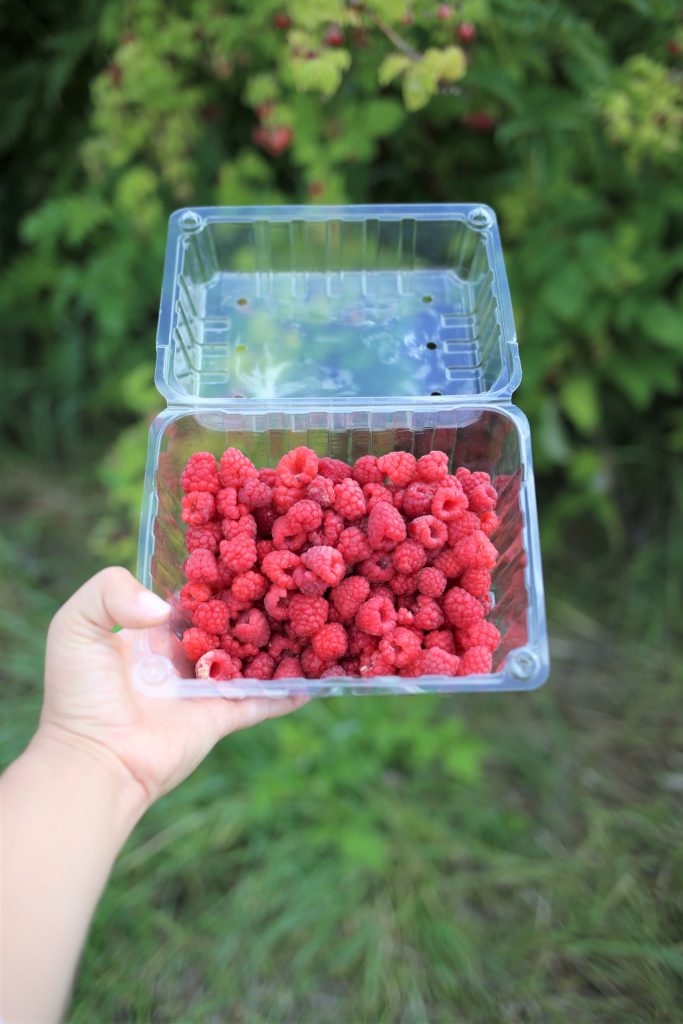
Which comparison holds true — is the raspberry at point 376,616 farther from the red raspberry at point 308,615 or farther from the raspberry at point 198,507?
the raspberry at point 198,507

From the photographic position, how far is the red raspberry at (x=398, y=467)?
4.64ft

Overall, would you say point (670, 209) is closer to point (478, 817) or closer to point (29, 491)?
point (478, 817)

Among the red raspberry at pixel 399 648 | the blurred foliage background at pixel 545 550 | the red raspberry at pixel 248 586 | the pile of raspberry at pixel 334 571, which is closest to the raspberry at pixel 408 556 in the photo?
the pile of raspberry at pixel 334 571

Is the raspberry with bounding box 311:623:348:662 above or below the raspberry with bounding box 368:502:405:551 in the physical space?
below

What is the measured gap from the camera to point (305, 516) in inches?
52.5

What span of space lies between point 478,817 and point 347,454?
42.2 inches

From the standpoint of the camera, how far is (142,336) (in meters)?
2.38

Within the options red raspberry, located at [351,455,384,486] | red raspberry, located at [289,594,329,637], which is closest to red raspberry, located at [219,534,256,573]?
red raspberry, located at [289,594,329,637]

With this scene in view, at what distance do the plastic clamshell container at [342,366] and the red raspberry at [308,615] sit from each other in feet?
0.36

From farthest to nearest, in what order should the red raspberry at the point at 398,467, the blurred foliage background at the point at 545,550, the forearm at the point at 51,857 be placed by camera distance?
1. the blurred foliage background at the point at 545,550
2. the red raspberry at the point at 398,467
3. the forearm at the point at 51,857

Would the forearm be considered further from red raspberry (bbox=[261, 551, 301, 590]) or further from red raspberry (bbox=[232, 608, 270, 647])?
red raspberry (bbox=[261, 551, 301, 590])

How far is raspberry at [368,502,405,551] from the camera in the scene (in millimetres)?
1330

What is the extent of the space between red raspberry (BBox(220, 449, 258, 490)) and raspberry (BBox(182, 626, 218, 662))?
0.27 metres

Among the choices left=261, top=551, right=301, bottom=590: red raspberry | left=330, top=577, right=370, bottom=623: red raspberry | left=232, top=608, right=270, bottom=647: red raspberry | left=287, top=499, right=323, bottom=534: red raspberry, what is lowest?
left=232, top=608, right=270, bottom=647: red raspberry
